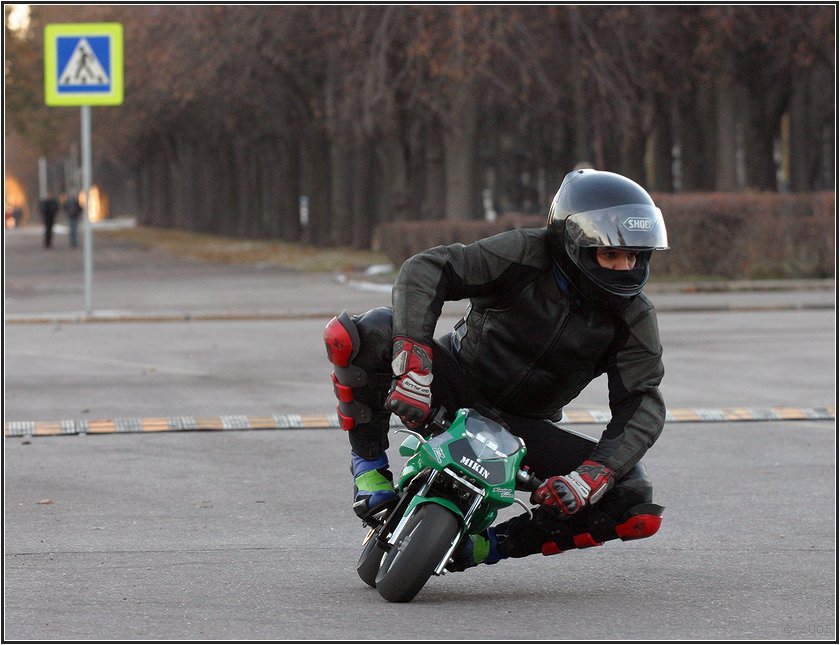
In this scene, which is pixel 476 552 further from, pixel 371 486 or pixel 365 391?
pixel 365 391

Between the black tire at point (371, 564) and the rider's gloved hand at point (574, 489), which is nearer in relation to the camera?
the rider's gloved hand at point (574, 489)

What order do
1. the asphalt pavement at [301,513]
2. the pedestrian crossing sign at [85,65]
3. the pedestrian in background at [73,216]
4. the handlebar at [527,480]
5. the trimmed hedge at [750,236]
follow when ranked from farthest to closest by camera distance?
the pedestrian in background at [73,216]
the trimmed hedge at [750,236]
the pedestrian crossing sign at [85,65]
the handlebar at [527,480]
the asphalt pavement at [301,513]

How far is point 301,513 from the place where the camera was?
7000mm

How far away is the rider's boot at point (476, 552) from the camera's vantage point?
545 cm

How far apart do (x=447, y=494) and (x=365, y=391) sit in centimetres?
57

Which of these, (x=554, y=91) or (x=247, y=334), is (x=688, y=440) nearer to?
(x=247, y=334)

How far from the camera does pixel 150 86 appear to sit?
131 ft

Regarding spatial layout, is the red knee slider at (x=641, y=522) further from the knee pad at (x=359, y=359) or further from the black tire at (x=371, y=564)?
the knee pad at (x=359, y=359)

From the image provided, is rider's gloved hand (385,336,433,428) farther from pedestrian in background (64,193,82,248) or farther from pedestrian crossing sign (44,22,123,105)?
pedestrian in background (64,193,82,248)

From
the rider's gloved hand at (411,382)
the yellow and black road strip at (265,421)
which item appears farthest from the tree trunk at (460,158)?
the rider's gloved hand at (411,382)

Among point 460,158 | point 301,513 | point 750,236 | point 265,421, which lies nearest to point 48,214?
point 460,158

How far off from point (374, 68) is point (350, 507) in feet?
68.7

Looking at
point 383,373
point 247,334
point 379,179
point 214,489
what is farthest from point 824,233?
point 379,179

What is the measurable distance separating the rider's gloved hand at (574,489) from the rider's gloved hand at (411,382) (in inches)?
18.2
